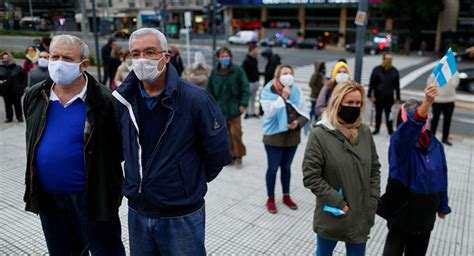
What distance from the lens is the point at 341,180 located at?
9.67 feet

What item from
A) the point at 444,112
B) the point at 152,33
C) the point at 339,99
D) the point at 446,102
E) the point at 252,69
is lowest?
the point at 444,112

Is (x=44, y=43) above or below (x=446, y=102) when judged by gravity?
above

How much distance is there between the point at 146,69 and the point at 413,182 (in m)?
2.06

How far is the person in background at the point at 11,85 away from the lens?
7562 millimetres

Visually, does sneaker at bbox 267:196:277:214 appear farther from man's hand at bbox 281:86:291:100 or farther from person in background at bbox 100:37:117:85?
person in background at bbox 100:37:117:85

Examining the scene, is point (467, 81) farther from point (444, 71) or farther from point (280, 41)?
point (280, 41)

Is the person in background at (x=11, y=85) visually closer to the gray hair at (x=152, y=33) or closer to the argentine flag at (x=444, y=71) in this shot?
the gray hair at (x=152, y=33)

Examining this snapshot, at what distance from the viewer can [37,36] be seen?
5.47m

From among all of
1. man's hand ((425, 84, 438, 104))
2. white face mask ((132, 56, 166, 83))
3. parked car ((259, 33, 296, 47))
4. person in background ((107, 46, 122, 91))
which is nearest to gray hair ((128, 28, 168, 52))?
white face mask ((132, 56, 166, 83))

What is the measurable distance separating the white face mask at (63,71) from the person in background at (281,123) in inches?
97.1

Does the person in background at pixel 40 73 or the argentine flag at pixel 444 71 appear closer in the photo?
the argentine flag at pixel 444 71

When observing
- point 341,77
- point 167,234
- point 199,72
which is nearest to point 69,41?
point 167,234

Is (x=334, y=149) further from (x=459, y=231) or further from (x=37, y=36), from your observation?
(x=37, y=36)

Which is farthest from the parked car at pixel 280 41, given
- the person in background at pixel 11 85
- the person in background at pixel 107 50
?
the person in background at pixel 11 85
